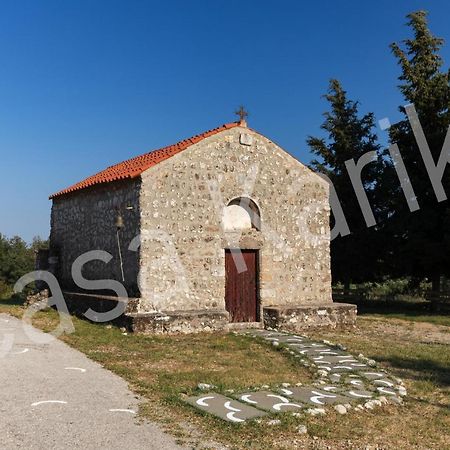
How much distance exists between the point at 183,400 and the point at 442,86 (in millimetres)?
19066

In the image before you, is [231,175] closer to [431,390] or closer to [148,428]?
[431,390]

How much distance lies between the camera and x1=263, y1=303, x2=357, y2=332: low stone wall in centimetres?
1352

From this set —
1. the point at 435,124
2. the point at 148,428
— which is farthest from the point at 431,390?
the point at 435,124

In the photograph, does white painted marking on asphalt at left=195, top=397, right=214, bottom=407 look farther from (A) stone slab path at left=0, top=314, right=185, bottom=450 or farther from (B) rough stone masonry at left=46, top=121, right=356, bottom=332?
(B) rough stone masonry at left=46, top=121, right=356, bottom=332

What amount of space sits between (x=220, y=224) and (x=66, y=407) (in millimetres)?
8157

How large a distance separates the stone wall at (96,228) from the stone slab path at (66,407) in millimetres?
4547

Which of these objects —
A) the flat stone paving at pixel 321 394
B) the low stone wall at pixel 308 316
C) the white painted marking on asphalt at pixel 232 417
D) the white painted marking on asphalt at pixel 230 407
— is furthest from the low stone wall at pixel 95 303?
the white painted marking on asphalt at pixel 232 417

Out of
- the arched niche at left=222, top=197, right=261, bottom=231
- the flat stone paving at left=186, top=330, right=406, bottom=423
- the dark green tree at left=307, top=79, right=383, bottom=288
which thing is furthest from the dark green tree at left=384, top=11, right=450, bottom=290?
the flat stone paving at left=186, top=330, right=406, bottom=423

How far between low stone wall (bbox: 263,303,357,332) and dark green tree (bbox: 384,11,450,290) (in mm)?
6377

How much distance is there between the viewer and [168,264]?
1273 cm

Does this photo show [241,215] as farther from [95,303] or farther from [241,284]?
[95,303]

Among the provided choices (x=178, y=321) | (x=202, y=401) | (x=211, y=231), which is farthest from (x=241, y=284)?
(x=202, y=401)

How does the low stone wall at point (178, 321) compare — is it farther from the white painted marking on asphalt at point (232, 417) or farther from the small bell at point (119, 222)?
the white painted marking on asphalt at point (232, 417)

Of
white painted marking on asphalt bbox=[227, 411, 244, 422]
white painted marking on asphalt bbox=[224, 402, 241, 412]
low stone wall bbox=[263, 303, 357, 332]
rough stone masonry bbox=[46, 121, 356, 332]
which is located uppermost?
rough stone masonry bbox=[46, 121, 356, 332]
